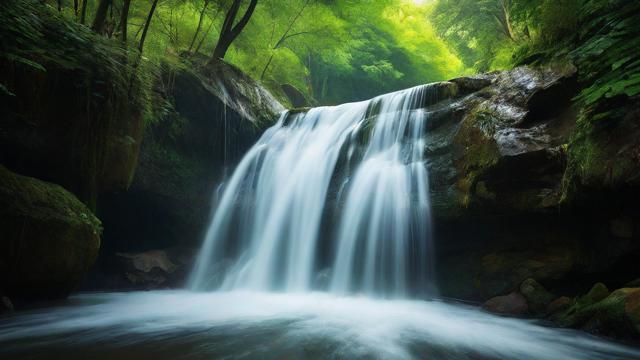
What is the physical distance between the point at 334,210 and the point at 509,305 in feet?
10.9

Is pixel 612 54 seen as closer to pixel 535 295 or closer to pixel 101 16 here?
pixel 535 295

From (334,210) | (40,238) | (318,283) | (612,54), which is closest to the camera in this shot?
(612,54)

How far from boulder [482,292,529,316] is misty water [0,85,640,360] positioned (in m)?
0.29

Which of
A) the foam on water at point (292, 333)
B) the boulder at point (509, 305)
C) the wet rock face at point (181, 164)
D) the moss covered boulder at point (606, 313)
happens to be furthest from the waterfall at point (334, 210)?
the moss covered boulder at point (606, 313)

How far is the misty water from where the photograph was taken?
3271 millimetres

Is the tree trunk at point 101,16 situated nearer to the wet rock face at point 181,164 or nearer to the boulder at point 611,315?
the wet rock face at point 181,164

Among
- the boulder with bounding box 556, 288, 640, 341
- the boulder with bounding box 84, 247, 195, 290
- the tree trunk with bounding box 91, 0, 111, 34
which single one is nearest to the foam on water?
the boulder with bounding box 556, 288, 640, 341

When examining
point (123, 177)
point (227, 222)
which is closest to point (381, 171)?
point (227, 222)

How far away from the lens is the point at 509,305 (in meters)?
4.93

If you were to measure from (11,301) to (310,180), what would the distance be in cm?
521

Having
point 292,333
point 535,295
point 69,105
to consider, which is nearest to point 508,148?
point 535,295

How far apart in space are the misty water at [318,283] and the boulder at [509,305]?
11.5 inches

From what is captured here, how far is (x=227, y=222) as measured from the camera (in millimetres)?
8516

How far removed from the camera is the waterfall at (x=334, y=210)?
611 cm
